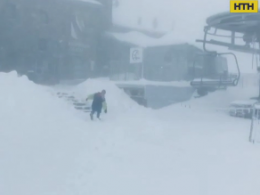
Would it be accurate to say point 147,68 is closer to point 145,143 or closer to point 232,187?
point 145,143

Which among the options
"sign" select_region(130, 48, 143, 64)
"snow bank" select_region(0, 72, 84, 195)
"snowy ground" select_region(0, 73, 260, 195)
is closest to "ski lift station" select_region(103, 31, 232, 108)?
"sign" select_region(130, 48, 143, 64)

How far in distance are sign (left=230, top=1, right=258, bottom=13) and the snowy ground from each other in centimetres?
480

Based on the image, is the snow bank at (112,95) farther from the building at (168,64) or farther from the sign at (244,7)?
the sign at (244,7)

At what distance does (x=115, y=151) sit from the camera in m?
11.3

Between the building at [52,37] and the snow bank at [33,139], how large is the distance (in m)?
13.8

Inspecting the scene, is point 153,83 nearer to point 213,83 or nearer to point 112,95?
point 112,95

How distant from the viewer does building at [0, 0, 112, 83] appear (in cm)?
3055

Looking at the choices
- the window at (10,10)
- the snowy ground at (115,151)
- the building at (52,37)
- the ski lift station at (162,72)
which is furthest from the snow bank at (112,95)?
the window at (10,10)

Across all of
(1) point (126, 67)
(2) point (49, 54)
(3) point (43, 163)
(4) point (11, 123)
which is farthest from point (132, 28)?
(3) point (43, 163)

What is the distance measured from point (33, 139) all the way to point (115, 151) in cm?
249

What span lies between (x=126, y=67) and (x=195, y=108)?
4.26 metres

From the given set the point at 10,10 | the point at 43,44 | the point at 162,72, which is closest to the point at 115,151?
the point at 162,72

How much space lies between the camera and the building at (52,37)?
3055 cm

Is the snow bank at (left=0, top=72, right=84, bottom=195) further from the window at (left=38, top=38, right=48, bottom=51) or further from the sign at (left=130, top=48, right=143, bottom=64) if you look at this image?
the window at (left=38, top=38, right=48, bottom=51)
